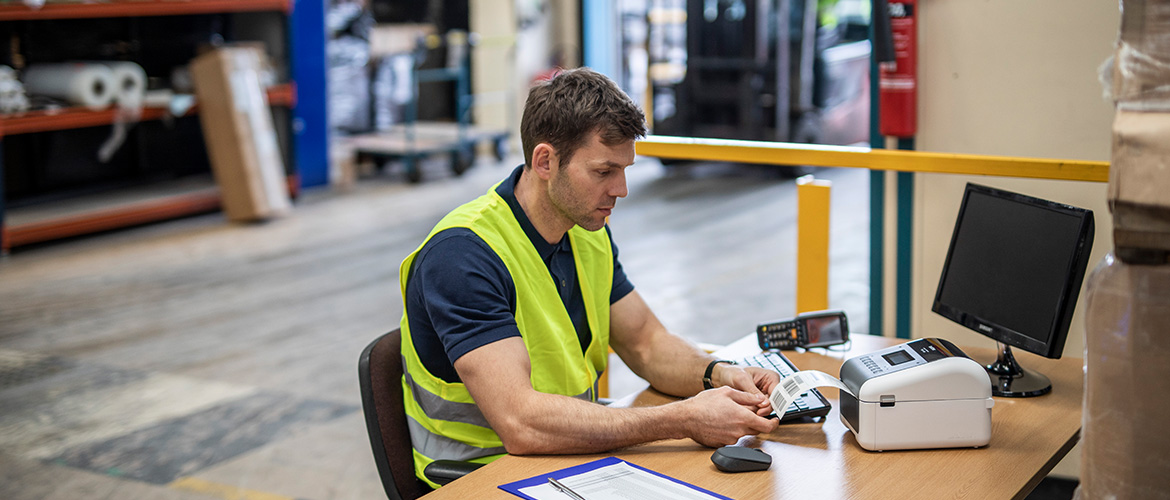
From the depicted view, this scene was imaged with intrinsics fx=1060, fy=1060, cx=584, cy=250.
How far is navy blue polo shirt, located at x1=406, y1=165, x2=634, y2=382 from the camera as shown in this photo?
72.4 inches

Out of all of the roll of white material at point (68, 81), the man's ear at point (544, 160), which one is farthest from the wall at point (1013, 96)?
the roll of white material at point (68, 81)

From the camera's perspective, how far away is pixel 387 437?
80.0 inches

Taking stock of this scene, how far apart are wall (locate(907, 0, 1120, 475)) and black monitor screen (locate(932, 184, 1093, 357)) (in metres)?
0.73

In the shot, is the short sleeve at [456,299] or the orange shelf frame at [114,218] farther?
the orange shelf frame at [114,218]

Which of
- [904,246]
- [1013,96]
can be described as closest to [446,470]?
[904,246]

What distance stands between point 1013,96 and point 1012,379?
1.07 metres

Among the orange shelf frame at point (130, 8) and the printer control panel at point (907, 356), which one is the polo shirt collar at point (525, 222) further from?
the orange shelf frame at point (130, 8)

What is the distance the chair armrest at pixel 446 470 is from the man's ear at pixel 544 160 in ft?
1.82

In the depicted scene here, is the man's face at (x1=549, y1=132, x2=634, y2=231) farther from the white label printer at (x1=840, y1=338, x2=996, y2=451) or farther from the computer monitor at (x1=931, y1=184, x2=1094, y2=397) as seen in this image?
the computer monitor at (x1=931, y1=184, x2=1094, y2=397)

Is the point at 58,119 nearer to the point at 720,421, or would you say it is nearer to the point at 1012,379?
the point at 720,421

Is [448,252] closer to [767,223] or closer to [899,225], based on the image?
[899,225]

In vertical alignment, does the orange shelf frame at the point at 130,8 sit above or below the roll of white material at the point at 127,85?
above

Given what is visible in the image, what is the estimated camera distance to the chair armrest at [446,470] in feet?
6.36

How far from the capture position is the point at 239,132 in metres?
7.39
